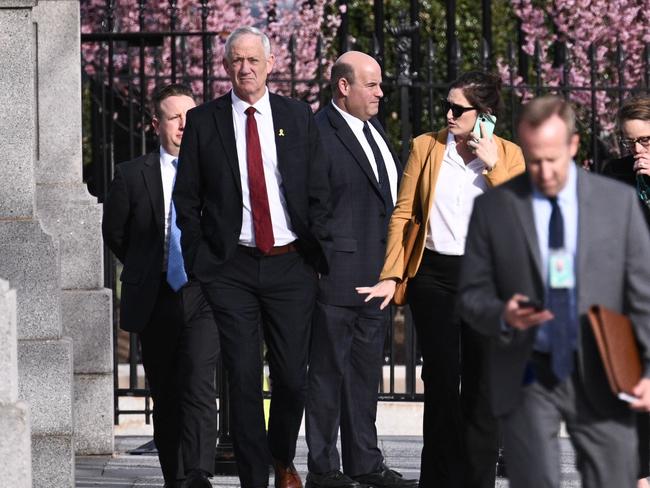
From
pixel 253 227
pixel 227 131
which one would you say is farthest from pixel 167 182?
pixel 253 227

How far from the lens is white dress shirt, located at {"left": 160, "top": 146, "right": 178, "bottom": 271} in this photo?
305 inches

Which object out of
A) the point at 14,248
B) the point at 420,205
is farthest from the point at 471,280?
the point at 14,248

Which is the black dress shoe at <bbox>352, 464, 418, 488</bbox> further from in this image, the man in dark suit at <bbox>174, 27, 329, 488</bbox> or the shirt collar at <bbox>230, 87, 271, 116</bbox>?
the shirt collar at <bbox>230, 87, 271, 116</bbox>

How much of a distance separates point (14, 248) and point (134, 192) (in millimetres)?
584

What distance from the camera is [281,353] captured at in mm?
7336

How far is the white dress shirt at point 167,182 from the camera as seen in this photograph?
7758 mm

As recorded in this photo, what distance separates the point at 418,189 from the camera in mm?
7258

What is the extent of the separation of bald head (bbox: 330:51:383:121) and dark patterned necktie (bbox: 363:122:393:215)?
0.08 m

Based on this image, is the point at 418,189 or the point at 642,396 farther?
the point at 418,189

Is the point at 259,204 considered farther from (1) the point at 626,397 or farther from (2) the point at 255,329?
(1) the point at 626,397

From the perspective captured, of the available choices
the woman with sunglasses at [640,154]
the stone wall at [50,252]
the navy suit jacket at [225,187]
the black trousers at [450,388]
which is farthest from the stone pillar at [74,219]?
the woman with sunglasses at [640,154]

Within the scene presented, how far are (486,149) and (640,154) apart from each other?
0.66 meters

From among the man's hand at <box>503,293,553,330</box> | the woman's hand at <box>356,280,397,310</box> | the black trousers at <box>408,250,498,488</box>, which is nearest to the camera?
the man's hand at <box>503,293,553,330</box>

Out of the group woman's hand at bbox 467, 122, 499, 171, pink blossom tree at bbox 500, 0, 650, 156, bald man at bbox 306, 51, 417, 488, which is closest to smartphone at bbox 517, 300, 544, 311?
woman's hand at bbox 467, 122, 499, 171
